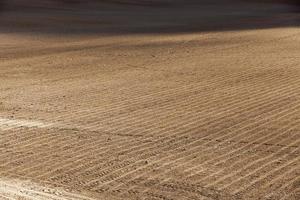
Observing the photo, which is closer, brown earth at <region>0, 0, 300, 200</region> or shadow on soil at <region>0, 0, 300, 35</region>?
brown earth at <region>0, 0, 300, 200</region>

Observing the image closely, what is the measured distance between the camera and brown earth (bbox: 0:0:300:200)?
8070mm

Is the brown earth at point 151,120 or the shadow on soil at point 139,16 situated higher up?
the brown earth at point 151,120

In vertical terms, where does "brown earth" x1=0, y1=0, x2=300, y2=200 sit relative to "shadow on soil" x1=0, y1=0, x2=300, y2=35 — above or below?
above

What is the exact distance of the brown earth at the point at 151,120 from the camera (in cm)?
807

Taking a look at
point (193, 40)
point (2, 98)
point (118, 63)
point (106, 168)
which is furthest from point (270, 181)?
point (193, 40)

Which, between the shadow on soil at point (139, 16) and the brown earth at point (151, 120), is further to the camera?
the shadow on soil at point (139, 16)

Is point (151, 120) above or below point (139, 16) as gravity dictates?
above

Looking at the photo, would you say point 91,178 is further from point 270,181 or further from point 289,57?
point 289,57

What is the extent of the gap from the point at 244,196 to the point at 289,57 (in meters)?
12.6

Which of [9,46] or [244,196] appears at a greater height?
[244,196]

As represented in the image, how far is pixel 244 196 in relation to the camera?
7.52 metres

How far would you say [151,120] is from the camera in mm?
11516

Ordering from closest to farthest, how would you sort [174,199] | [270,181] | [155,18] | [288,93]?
[174,199]
[270,181]
[288,93]
[155,18]

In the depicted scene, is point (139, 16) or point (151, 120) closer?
point (151, 120)
